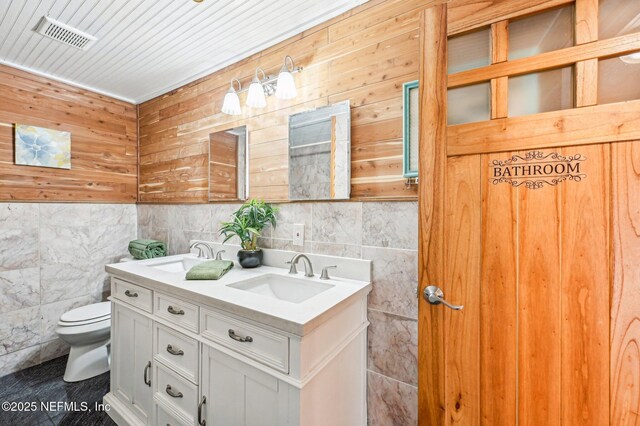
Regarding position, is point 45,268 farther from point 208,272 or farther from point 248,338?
point 248,338

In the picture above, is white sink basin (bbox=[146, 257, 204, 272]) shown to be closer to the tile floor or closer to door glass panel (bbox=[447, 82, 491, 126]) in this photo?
the tile floor

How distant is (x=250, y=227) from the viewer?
1729 millimetres

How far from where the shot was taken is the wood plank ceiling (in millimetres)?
1549

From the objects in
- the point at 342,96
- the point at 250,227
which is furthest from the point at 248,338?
the point at 342,96

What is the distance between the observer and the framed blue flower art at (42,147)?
86.8 inches

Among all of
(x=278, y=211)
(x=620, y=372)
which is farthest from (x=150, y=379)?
(x=620, y=372)

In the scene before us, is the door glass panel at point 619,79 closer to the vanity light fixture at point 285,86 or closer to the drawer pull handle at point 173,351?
the vanity light fixture at point 285,86

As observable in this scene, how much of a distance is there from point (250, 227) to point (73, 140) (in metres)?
2.04

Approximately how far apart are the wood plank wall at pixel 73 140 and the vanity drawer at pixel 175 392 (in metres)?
1.97

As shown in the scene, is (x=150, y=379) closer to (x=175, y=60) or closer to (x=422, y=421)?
(x=422, y=421)

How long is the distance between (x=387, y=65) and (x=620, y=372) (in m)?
1.44

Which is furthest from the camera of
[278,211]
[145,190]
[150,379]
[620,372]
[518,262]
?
[145,190]

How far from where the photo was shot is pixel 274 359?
1000 mm

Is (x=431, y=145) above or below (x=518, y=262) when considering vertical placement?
above
